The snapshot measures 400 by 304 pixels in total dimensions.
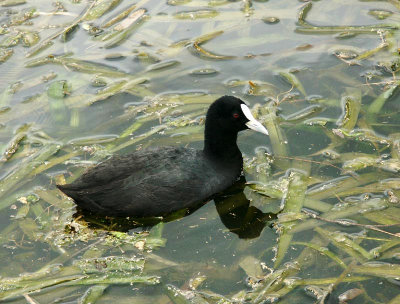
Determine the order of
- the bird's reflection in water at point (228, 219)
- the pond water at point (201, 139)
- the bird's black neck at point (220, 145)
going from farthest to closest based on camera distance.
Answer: the bird's black neck at point (220, 145) < the bird's reflection in water at point (228, 219) < the pond water at point (201, 139)

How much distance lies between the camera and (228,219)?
19.4ft

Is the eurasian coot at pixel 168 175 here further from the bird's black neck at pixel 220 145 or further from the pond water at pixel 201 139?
the pond water at pixel 201 139

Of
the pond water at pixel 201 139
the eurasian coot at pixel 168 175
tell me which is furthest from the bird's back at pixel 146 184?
the pond water at pixel 201 139

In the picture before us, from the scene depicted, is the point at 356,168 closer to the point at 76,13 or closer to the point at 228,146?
the point at 228,146

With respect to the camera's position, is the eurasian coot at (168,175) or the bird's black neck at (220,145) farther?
the bird's black neck at (220,145)

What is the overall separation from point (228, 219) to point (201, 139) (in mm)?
1206

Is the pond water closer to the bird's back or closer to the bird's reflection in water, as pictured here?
the bird's reflection in water

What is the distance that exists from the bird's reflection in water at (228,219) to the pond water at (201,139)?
18 millimetres

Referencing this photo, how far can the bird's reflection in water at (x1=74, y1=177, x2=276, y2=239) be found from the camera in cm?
579

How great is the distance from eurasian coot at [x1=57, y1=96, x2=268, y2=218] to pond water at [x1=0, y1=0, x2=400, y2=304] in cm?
17

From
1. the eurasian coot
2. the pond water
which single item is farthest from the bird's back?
the pond water

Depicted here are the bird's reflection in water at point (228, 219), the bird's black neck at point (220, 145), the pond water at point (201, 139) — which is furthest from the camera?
the bird's black neck at point (220, 145)

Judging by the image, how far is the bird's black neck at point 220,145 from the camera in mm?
6223

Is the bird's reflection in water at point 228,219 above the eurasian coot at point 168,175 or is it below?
below
